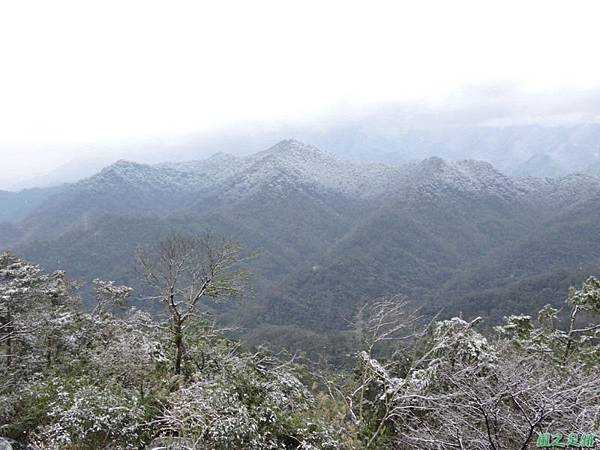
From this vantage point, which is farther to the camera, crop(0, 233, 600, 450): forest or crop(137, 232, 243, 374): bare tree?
crop(137, 232, 243, 374): bare tree

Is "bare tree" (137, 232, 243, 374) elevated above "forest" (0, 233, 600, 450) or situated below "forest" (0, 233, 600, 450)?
above

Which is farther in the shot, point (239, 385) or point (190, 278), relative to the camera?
point (190, 278)

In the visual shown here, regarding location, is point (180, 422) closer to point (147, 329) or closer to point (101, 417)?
point (101, 417)

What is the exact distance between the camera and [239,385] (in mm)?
8922

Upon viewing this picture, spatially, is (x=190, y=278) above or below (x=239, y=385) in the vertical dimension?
above

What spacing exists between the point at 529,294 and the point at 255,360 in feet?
340

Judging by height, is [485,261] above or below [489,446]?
below

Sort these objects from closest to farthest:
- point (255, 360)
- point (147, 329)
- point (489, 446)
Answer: point (489, 446) < point (255, 360) < point (147, 329)

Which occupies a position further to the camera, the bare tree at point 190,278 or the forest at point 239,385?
the bare tree at point 190,278

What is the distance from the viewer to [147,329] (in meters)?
15.1

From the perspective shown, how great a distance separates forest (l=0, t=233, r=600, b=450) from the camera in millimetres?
6887

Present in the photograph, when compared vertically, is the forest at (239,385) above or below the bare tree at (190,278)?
below

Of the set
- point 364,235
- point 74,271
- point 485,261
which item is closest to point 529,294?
point 485,261

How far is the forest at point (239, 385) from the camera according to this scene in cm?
689
